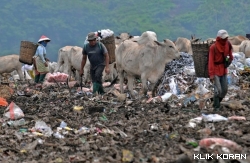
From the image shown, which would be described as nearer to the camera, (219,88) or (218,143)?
(218,143)

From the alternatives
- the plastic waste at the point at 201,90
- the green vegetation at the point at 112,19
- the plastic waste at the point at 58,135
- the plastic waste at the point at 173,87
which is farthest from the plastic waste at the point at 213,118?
the green vegetation at the point at 112,19

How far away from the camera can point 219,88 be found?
10.5 meters

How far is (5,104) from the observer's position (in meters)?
12.7

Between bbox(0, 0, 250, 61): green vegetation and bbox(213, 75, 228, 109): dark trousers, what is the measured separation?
69.2 m

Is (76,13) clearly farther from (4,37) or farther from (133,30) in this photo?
(133,30)

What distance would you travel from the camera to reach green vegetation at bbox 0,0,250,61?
86.0 meters

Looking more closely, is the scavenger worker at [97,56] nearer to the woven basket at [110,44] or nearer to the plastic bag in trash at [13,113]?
the woven basket at [110,44]

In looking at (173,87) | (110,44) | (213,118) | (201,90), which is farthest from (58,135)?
(110,44)

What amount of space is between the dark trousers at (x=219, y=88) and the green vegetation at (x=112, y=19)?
69.2m

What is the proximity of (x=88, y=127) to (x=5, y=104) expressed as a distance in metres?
3.54

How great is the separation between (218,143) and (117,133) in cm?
188

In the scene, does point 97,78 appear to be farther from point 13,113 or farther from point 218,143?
point 218,143

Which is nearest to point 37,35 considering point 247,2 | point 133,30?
point 133,30

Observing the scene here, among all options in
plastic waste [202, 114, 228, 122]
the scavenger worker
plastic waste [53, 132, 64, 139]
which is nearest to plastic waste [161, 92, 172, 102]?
the scavenger worker
